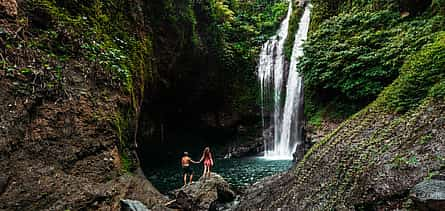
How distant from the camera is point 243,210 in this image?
5.77 meters

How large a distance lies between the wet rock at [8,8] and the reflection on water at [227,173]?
257 inches

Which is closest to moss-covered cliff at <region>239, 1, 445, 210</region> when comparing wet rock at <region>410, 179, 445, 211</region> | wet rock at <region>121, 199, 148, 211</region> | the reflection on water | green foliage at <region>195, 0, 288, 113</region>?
wet rock at <region>410, 179, 445, 211</region>

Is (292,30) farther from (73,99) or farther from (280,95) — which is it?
(73,99)

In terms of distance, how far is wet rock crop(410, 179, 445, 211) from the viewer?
249cm

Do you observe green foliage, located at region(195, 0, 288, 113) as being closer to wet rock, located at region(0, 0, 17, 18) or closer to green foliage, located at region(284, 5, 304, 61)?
green foliage, located at region(284, 5, 304, 61)

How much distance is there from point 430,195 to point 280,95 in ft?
46.9

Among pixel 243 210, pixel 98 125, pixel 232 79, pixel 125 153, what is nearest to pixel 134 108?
pixel 125 153

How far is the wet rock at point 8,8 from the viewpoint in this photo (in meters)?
4.53

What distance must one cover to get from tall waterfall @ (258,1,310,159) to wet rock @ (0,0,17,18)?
1141cm

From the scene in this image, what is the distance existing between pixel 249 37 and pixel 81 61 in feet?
45.6

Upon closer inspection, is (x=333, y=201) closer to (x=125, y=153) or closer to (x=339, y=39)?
(x=125, y=153)

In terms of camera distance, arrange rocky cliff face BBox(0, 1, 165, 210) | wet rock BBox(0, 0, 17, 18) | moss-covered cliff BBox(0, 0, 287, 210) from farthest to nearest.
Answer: wet rock BBox(0, 0, 17, 18), moss-covered cliff BBox(0, 0, 287, 210), rocky cliff face BBox(0, 1, 165, 210)

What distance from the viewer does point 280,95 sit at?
54.9 feet

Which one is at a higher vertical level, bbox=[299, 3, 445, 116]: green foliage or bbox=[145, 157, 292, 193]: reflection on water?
bbox=[299, 3, 445, 116]: green foliage
